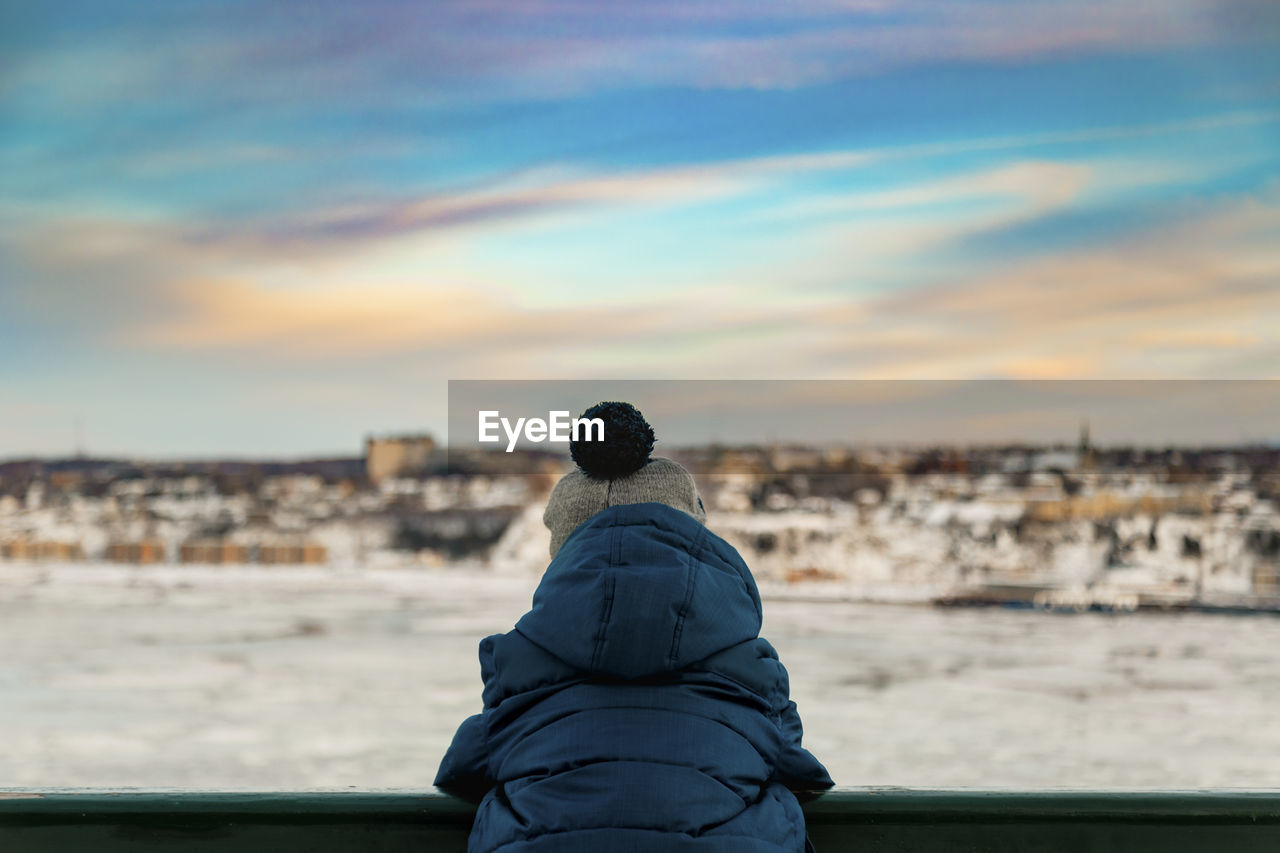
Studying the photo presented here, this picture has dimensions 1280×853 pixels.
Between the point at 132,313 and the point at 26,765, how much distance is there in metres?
42.7

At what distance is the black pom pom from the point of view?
1199mm

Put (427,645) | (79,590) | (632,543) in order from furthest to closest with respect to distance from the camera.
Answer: (79,590), (427,645), (632,543)

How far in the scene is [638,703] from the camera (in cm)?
104

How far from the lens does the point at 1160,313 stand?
4406cm

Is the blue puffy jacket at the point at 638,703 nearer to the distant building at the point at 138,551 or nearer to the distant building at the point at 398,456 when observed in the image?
the distant building at the point at 398,456

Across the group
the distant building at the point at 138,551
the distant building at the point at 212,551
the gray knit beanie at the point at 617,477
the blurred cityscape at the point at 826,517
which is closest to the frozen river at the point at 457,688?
the blurred cityscape at the point at 826,517

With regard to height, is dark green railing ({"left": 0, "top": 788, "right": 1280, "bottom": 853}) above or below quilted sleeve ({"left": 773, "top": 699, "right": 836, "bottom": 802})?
below

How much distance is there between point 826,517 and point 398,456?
13701mm

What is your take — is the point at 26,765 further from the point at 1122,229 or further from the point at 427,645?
the point at 1122,229

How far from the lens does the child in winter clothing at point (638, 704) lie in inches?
39.6

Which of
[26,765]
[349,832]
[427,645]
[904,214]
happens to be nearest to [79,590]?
[427,645]

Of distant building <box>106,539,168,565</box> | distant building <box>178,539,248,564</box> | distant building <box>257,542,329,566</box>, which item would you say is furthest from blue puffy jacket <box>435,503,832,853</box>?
distant building <box>106,539,168,565</box>

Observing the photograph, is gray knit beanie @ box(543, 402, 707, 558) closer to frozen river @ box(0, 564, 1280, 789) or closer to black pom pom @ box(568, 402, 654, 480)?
black pom pom @ box(568, 402, 654, 480)

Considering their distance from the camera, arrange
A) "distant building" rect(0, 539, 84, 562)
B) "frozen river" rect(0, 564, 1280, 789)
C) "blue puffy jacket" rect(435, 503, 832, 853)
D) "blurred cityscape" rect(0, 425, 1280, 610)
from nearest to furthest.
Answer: "blue puffy jacket" rect(435, 503, 832, 853) < "frozen river" rect(0, 564, 1280, 789) < "blurred cityscape" rect(0, 425, 1280, 610) < "distant building" rect(0, 539, 84, 562)
